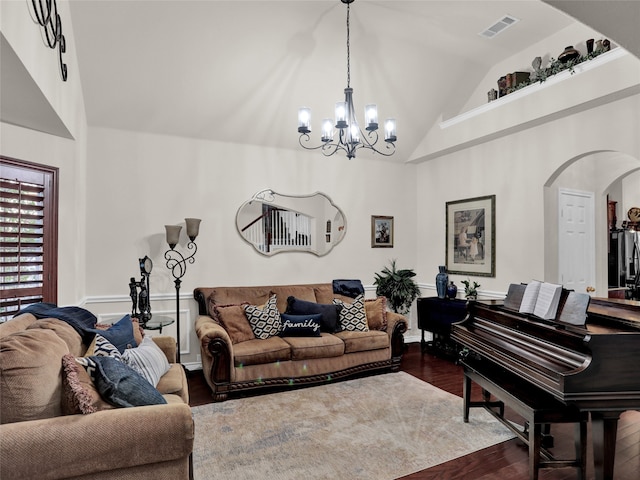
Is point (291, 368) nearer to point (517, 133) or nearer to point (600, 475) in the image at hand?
point (600, 475)

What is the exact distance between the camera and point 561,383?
202 cm

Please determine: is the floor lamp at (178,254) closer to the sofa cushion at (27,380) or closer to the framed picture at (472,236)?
the sofa cushion at (27,380)

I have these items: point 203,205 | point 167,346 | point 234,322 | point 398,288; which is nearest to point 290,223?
point 203,205

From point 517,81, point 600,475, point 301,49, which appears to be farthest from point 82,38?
point 600,475

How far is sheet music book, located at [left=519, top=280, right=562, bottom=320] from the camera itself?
97.7 inches

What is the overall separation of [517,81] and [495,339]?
304 cm

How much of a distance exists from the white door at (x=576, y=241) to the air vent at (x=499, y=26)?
1.91 m

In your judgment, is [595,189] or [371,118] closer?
[371,118]

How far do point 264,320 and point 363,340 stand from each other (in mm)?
1075

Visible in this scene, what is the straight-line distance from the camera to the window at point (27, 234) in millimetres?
2982

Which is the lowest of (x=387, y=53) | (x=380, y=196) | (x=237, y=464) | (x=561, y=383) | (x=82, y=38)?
(x=237, y=464)

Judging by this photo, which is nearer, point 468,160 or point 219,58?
point 219,58

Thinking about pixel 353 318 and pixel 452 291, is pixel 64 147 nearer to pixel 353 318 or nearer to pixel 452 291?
pixel 353 318

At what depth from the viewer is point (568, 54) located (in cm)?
385
